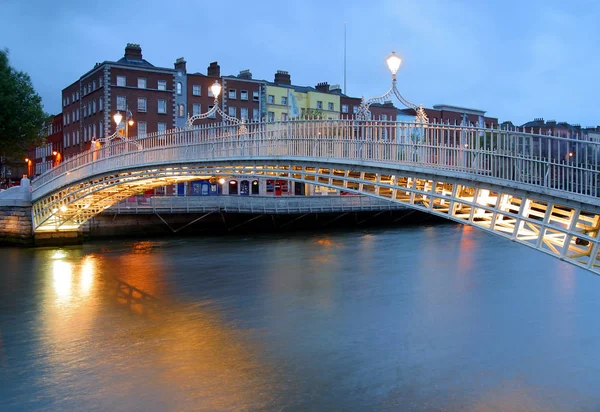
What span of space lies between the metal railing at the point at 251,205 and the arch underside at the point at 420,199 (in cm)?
389

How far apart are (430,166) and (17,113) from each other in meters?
31.1

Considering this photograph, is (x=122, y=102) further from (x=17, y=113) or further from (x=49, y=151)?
(x=49, y=151)

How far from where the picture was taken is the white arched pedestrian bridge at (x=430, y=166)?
32.8 ft

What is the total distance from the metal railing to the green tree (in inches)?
380

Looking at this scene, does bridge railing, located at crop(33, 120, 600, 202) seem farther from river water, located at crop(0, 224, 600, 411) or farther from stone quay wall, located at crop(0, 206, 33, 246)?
stone quay wall, located at crop(0, 206, 33, 246)

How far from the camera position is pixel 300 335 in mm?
12648

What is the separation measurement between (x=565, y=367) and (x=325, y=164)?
678cm

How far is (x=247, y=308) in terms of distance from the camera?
15359mm

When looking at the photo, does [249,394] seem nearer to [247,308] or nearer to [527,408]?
[527,408]

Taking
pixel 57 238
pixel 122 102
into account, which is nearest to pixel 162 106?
pixel 122 102

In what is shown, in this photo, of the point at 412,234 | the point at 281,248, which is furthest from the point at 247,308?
the point at 412,234

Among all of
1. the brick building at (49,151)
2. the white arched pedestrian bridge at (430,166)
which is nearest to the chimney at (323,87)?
the brick building at (49,151)

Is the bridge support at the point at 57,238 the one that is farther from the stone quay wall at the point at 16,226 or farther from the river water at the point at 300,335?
the river water at the point at 300,335

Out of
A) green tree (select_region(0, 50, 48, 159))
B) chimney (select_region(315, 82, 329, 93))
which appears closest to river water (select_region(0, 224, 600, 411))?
green tree (select_region(0, 50, 48, 159))
